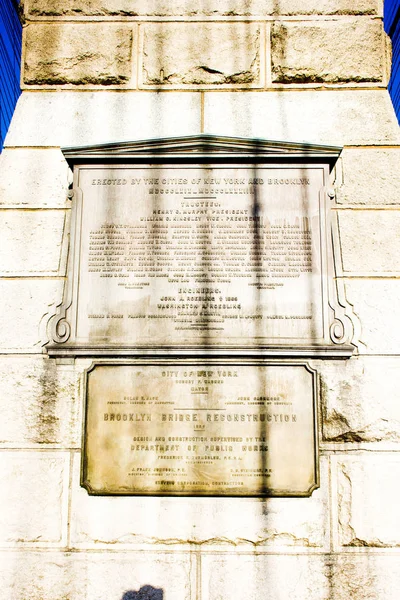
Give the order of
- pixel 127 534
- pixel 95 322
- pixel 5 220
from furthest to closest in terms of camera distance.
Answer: pixel 5 220, pixel 95 322, pixel 127 534

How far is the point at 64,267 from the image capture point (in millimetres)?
4504

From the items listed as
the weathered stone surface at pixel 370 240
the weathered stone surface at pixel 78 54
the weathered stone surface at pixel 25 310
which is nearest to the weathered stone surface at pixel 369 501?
the weathered stone surface at pixel 370 240

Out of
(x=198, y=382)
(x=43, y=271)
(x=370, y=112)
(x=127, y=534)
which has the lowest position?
(x=127, y=534)

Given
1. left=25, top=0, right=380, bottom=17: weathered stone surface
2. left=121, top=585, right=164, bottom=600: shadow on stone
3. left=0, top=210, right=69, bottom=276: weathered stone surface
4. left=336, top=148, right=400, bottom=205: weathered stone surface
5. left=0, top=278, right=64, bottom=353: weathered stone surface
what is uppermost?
left=25, top=0, right=380, bottom=17: weathered stone surface

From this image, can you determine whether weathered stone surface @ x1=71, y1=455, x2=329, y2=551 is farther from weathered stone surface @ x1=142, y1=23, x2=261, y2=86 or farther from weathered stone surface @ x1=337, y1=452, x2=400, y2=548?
weathered stone surface @ x1=142, y1=23, x2=261, y2=86

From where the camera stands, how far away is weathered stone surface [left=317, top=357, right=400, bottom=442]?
415cm

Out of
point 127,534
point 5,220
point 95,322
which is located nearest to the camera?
point 127,534

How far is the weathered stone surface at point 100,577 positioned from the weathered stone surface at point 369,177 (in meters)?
2.89

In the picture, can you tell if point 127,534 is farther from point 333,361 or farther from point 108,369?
point 333,361

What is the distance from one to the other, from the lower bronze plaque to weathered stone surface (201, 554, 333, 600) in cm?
43

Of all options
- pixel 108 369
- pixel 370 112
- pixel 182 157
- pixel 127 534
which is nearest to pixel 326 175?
pixel 370 112

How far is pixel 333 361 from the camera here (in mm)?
4250

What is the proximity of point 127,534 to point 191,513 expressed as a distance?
1.49 feet

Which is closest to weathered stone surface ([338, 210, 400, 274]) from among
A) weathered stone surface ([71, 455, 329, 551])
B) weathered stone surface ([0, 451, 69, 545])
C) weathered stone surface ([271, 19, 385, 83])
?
weathered stone surface ([271, 19, 385, 83])
